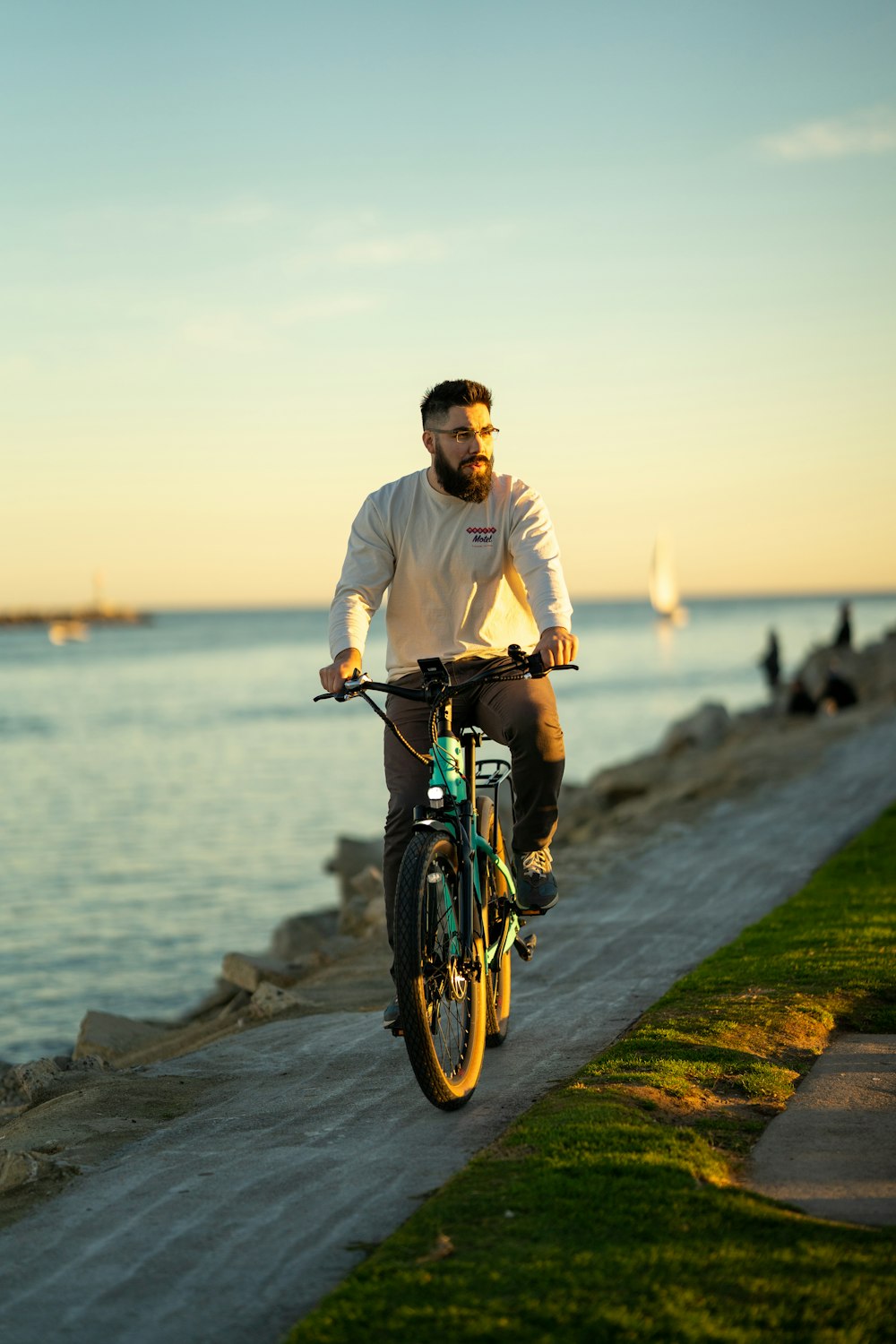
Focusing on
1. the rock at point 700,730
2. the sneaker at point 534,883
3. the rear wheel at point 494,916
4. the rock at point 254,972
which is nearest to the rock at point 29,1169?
the rear wheel at point 494,916

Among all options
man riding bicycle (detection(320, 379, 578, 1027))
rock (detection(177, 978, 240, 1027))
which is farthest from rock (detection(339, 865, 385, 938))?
man riding bicycle (detection(320, 379, 578, 1027))

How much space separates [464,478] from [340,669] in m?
0.92

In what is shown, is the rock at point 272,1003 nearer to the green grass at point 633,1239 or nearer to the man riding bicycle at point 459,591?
the man riding bicycle at point 459,591

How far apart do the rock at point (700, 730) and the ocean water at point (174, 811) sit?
2.16m

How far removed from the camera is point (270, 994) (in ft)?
25.3

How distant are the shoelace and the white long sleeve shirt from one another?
825 millimetres

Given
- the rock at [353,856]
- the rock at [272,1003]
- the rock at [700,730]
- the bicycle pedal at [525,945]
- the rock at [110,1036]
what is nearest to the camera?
the bicycle pedal at [525,945]

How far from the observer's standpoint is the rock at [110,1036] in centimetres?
869

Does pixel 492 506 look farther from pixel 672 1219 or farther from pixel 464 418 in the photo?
pixel 672 1219

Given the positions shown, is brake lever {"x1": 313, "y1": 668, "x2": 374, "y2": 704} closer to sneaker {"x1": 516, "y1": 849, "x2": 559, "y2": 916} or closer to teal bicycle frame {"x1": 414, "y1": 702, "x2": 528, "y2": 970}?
teal bicycle frame {"x1": 414, "y1": 702, "x2": 528, "y2": 970}

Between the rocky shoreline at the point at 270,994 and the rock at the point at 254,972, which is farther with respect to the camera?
the rock at the point at 254,972

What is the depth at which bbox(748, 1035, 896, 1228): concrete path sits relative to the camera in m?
3.90

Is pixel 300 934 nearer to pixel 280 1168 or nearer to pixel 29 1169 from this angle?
pixel 29 1169

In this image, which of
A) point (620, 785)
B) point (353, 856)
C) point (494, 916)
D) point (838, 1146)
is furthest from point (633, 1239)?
point (620, 785)
